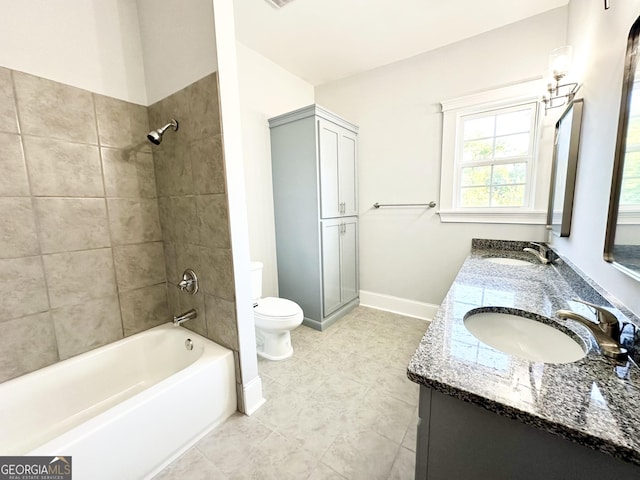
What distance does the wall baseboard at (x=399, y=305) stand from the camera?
2.58m

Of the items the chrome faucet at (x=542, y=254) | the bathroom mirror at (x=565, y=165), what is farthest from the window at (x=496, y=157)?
the chrome faucet at (x=542, y=254)

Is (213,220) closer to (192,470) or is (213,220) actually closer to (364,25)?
(192,470)

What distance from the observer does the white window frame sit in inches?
78.0

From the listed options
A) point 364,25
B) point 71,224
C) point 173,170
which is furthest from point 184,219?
point 364,25

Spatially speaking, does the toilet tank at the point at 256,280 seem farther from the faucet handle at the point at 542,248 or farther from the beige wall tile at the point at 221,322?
the faucet handle at the point at 542,248

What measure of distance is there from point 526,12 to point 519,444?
276 centimetres

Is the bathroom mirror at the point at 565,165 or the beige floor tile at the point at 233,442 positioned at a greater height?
the bathroom mirror at the point at 565,165

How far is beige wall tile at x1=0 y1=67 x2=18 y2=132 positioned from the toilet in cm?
147

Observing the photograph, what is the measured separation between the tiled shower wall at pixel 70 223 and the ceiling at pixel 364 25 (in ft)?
3.90

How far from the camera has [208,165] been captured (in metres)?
1.36

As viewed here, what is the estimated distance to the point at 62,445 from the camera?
0.90m

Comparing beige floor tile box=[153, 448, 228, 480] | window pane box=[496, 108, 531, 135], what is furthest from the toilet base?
window pane box=[496, 108, 531, 135]

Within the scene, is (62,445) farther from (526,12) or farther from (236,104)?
(526,12)

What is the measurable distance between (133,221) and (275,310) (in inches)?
45.6
